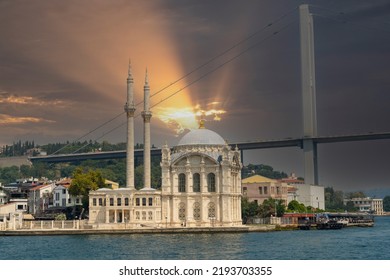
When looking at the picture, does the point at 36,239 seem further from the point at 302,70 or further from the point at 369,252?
the point at 302,70

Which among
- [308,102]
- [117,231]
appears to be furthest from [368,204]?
[117,231]

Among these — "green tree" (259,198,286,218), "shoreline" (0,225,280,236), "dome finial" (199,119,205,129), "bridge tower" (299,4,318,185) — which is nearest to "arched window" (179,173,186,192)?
"dome finial" (199,119,205,129)

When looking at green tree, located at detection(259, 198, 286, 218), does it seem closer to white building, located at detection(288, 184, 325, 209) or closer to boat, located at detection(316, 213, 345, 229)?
boat, located at detection(316, 213, 345, 229)

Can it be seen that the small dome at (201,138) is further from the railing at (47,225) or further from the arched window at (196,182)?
the railing at (47,225)

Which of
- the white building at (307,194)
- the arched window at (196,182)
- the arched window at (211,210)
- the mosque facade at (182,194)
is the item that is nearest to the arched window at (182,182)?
the mosque facade at (182,194)

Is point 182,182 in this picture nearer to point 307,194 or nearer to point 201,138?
point 201,138
